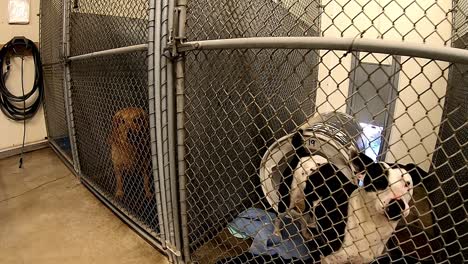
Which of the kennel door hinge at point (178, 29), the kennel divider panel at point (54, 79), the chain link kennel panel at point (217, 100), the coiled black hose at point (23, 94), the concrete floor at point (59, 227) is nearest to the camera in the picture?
the kennel door hinge at point (178, 29)

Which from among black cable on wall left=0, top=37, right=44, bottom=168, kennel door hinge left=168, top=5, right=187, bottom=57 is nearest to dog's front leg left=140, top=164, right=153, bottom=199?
kennel door hinge left=168, top=5, right=187, bottom=57

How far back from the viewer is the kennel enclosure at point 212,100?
3.88 ft

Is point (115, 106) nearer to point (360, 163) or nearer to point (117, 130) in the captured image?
point (117, 130)

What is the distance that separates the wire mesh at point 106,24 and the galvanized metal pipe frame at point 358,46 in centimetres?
81

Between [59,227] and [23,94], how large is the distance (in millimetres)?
2196

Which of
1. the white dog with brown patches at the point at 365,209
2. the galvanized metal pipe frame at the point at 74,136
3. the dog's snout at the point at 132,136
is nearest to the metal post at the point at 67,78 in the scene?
the galvanized metal pipe frame at the point at 74,136

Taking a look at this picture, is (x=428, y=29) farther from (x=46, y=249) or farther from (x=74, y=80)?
(x=46, y=249)

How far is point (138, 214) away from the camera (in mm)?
2172

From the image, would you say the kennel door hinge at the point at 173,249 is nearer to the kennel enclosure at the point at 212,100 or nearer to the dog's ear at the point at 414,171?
the kennel enclosure at the point at 212,100

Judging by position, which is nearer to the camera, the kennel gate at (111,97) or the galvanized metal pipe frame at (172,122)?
the galvanized metal pipe frame at (172,122)

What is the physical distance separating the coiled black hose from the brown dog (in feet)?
6.38

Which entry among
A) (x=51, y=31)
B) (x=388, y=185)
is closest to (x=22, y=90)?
(x=51, y=31)

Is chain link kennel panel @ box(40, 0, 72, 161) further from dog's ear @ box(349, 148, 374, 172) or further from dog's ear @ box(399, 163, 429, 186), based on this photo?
dog's ear @ box(399, 163, 429, 186)

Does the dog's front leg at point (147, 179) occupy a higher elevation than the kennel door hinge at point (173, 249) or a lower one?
higher
